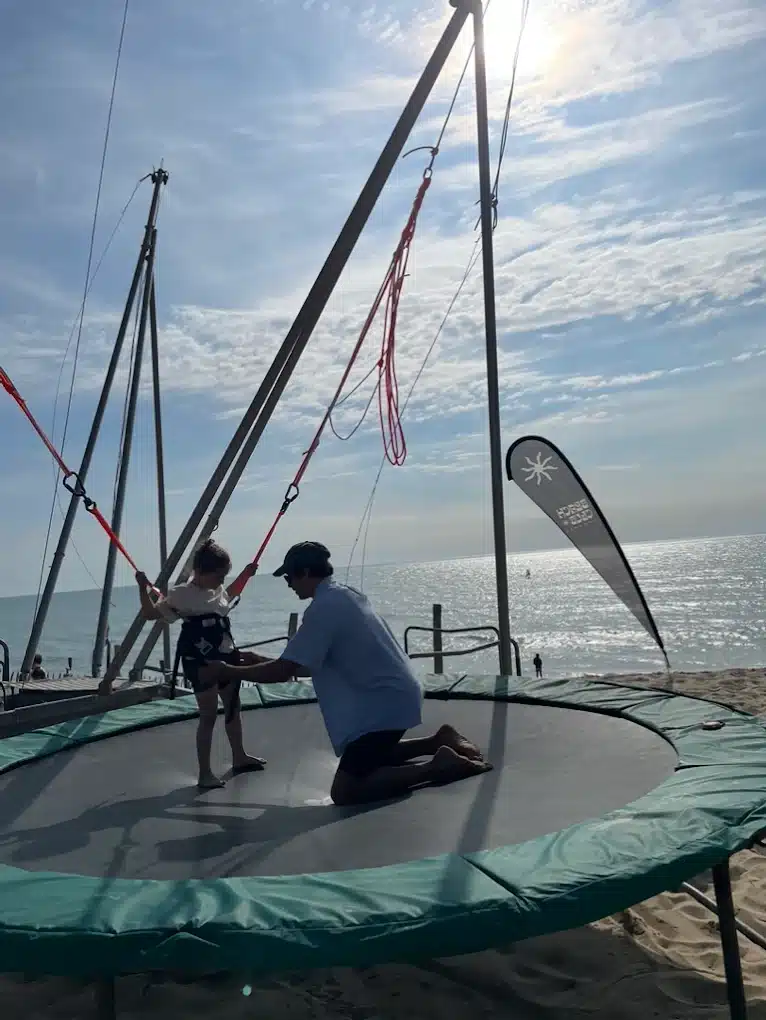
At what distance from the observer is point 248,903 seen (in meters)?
1.63

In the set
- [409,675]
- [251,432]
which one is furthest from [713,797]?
[251,432]

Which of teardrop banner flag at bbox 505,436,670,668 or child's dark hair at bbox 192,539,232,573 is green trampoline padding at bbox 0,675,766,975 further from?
teardrop banner flag at bbox 505,436,670,668

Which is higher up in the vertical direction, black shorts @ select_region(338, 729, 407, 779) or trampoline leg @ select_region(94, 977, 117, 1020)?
black shorts @ select_region(338, 729, 407, 779)

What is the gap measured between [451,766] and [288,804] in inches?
21.1

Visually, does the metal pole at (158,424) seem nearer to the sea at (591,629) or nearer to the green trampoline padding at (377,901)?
the sea at (591,629)

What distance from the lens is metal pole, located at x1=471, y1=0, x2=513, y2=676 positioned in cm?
423

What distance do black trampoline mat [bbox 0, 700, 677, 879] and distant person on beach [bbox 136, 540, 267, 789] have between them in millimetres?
191

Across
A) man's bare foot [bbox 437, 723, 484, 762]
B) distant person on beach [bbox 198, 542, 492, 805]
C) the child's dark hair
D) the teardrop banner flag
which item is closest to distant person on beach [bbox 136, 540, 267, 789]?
the child's dark hair

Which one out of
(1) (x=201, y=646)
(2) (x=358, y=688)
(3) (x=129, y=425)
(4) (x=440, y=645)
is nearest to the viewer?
(2) (x=358, y=688)

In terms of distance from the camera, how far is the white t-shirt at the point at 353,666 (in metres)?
2.54

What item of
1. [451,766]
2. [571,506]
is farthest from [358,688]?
[571,506]

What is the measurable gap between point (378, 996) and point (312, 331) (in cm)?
260

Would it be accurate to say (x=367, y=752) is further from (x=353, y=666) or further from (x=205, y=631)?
(x=205, y=631)

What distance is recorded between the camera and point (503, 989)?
2.24 m
